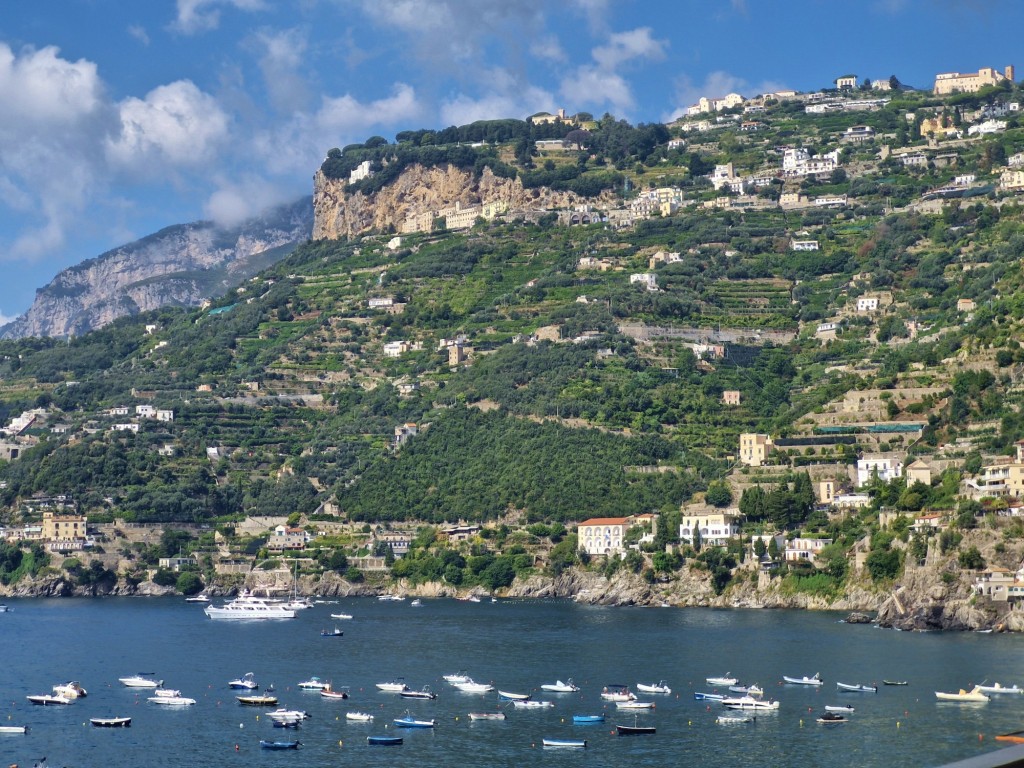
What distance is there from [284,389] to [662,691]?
8301 centimetres

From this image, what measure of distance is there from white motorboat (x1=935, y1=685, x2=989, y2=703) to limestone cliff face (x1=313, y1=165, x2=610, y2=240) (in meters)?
110

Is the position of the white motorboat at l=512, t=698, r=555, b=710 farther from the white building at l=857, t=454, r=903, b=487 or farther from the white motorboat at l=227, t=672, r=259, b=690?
the white building at l=857, t=454, r=903, b=487

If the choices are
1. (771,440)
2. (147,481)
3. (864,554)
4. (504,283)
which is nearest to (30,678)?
(864,554)

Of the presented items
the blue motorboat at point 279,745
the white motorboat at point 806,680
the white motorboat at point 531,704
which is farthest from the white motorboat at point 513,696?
the blue motorboat at point 279,745

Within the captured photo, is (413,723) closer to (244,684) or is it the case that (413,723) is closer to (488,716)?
(488,716)

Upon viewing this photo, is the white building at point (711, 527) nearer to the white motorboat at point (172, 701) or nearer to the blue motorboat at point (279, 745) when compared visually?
the white motorboat at point (172, 701)

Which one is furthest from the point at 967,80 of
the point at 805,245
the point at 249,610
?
A: the point at 249,610

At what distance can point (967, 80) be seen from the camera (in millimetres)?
180375

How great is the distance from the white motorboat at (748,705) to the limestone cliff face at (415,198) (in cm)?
10886

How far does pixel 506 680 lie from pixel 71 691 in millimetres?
16631

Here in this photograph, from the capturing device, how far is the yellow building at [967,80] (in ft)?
589

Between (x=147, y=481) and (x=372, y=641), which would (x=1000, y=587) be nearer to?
(x=372, y=641)

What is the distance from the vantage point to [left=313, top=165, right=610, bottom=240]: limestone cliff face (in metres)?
172

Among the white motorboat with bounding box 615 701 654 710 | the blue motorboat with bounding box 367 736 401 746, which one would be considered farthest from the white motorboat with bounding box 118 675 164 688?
the white motorboat with bounding box 615 701 654 710
